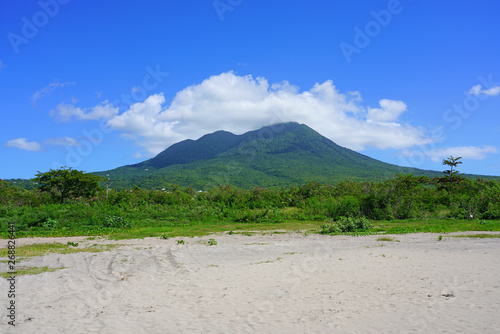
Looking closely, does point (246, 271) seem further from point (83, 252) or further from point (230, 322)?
point (83, 252)

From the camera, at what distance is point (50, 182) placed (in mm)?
36500

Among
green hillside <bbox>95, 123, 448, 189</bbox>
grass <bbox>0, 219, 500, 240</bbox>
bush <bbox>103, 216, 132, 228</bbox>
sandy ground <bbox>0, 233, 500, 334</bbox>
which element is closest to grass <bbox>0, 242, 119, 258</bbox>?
sandy ground <bbox>0, 233, 500, 334</bbox>

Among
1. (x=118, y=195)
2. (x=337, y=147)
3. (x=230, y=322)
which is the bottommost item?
(x=230, y=322)

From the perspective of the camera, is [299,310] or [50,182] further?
[50,182]

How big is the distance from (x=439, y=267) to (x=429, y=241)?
684 cm

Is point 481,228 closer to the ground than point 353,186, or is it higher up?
closer to the ground

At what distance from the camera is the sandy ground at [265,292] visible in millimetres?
5965

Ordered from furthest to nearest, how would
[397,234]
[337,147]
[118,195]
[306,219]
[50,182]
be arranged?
1. [337,147]
2. [50,182]
3. [118,195]
4. [306,219]
5. [397,234]

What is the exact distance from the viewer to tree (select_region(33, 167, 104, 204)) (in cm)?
3706

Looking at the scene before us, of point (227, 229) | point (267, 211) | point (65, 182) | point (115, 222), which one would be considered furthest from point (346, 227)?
point (65, 182)

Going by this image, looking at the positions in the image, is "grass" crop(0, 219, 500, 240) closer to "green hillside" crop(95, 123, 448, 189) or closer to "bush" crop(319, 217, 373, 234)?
"bush" crop(319, 217, 373, 234)

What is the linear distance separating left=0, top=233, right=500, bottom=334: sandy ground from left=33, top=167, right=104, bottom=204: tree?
2694cm

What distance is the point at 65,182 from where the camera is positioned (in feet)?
123

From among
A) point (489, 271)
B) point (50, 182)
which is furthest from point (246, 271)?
point (50, 182)
